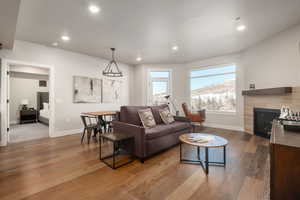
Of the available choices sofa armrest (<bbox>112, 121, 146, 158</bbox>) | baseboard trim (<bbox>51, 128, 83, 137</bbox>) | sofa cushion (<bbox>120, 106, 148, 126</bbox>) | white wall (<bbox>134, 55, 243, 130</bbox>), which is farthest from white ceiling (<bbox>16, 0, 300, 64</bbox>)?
baseboard trim (<bbox>51, 128, 83, 137</bbox>)

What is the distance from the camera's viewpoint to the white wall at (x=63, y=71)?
12.2ft

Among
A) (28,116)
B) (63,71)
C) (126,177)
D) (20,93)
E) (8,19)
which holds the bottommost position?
(126,177)

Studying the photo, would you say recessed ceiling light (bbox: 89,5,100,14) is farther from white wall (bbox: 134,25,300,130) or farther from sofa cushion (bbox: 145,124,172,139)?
white wall (bbox: 134,25,300,130)

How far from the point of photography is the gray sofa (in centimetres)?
253

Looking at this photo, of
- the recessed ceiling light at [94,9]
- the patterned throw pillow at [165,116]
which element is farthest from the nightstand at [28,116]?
the patterned throw pillow at [165,116]

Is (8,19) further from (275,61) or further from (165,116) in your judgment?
(275,61)

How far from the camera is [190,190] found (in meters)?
1.71

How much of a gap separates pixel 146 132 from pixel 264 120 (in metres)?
3.64

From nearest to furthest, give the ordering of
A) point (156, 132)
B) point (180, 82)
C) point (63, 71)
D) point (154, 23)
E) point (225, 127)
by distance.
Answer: point (156, 132)
point (154, 23)
point (63, 71)
point (225, 127)
point (180, 82)

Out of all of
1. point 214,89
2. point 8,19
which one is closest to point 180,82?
point 214,89

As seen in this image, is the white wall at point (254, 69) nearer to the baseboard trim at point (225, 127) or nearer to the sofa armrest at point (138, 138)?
the baseboard trim at point (225, 127)

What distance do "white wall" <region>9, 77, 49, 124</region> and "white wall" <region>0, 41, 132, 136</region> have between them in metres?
3.93

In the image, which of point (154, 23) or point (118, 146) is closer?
point (154, 23)

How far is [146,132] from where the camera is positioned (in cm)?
265
